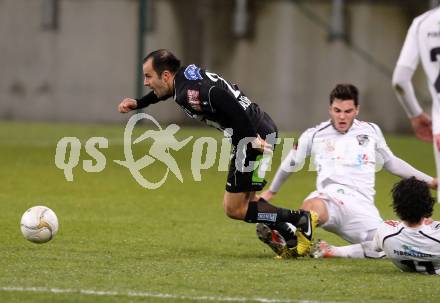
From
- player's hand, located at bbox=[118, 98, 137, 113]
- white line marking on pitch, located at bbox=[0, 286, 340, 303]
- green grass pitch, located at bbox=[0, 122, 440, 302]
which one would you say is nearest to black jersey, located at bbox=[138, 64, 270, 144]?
player's hand, located at bbox=[118, 98, 137, 113]

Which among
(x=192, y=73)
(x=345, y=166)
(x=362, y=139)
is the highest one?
(x=192, y=73)

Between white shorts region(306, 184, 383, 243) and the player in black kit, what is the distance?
315mm

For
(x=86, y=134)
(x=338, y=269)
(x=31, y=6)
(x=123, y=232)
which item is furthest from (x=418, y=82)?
(x=338, y=269)

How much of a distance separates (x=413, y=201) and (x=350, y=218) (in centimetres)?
135

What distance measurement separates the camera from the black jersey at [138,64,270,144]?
835 cm

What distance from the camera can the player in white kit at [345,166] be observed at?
30.0 feet

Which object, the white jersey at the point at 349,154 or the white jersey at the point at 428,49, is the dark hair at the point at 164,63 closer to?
the white jersey at the point at 349,154

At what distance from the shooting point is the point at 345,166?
9.43 m

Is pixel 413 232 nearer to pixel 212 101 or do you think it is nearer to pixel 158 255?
pixel 212 101

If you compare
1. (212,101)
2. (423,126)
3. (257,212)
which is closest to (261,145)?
(212,101)

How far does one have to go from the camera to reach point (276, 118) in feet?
77.8

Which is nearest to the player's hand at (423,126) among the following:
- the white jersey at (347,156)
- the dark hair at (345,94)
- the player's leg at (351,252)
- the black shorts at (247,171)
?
the black shorts at (247,171)

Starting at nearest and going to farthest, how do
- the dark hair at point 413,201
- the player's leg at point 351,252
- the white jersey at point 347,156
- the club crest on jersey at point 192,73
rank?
the dark hair at point 413,201 < the club crest on jersey at point 192,73 < the player's leg at point 351,252 < the white jersey at point 347,156

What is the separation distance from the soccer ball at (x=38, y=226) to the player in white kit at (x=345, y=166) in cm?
172
